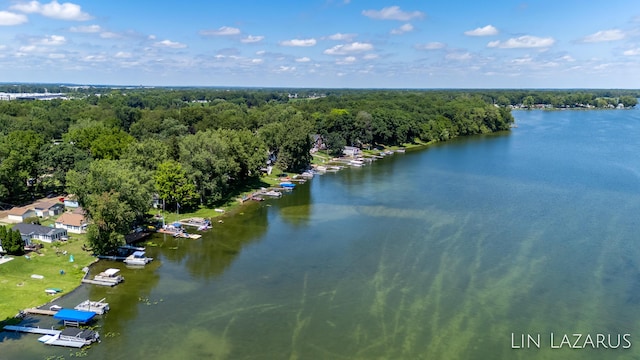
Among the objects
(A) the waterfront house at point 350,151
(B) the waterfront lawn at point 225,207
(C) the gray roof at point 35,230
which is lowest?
(B) the waterfront lawn at point 225,207

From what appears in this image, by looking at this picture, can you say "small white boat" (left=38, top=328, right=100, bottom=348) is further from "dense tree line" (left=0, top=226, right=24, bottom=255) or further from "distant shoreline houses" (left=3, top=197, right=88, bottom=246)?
"distant shoreline houses" (left=3, top=197, right=88, bottom=246)

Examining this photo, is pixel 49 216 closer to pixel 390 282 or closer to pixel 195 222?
pixel 195 222

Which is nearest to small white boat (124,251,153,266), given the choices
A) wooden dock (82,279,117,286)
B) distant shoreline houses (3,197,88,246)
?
wooden dock (82,279,117,286)

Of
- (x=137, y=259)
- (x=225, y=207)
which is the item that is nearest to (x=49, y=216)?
(x=137, y=259)

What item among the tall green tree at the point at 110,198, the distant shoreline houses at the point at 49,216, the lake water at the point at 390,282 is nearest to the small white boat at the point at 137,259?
the lake water at the point at 390,282

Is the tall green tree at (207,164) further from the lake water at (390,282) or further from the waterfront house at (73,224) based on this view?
the waterfront house at (73,224)

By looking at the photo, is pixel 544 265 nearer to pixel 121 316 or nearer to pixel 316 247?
pixel 316 247
